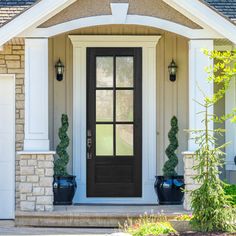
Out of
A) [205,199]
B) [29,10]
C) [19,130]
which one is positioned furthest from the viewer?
[19,130]

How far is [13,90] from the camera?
12547 mm

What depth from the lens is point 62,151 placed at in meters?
12.5

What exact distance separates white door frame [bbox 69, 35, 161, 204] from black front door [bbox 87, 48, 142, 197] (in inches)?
3.7

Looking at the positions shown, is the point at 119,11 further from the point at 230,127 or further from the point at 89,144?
the point at 230,127

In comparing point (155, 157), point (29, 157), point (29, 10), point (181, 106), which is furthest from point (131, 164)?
point (29, 10)

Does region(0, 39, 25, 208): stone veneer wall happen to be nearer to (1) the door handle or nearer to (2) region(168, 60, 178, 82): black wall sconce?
(1) the door handle

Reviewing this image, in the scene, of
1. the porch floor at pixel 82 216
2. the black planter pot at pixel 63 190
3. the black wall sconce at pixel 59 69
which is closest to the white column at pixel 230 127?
the porch floor at pixel 82 216

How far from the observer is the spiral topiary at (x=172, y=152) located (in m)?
12.6

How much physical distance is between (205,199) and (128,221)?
2665 millimetres

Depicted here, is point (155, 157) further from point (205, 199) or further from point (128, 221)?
point (205, 199)

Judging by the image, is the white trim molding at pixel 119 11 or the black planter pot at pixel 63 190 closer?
the white trim molding at pixel 119 11

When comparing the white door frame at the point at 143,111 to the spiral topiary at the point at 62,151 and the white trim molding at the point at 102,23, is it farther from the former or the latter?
the white trim molding at the point at 102,23

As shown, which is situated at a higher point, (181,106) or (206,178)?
(181,106)

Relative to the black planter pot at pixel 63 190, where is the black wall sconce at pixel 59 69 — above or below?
above
